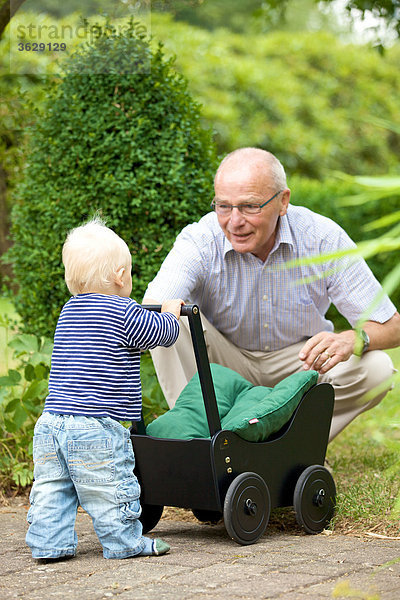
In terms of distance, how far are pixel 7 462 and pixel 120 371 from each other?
1271mm

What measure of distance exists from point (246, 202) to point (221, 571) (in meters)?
1.49

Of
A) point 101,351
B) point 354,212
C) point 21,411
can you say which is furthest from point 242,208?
point 354,212

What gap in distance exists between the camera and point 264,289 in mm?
3355

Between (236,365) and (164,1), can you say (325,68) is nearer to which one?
(164,1)

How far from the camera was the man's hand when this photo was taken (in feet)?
9.47

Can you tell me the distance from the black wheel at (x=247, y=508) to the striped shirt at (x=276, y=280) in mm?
953

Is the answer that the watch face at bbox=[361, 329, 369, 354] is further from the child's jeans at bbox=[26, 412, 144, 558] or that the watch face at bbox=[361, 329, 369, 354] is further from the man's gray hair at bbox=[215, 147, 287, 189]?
the child's jeans at bbox=[26, 412, 144, 558]

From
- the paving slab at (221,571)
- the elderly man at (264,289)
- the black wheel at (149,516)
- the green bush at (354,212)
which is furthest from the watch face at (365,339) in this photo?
the green bush at (354,212)

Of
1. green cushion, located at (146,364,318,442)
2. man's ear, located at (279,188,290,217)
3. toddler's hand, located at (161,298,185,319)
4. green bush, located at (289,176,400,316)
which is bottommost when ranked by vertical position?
green cushion, located at (146,364,318,442)

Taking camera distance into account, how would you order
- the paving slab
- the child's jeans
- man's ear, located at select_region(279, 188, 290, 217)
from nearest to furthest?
1. the paving slab
2. the child's jeans
3. man's ear, located at select_region(279, 188, 290, 217)

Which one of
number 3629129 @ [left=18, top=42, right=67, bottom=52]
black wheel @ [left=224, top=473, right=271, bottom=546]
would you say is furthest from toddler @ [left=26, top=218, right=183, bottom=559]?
number 3629129 @ [left=18, top=42, right=67, bottom=52]

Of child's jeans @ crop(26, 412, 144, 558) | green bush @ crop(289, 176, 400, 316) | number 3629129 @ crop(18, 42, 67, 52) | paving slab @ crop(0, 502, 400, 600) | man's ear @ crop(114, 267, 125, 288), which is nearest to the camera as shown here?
paving slab @ crop(0, 502, 400, 600)

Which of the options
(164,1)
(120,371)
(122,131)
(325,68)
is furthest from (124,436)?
(325,68)

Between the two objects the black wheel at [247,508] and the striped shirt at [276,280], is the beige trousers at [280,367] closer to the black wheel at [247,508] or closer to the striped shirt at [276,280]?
the striped shirt at [276,280]
